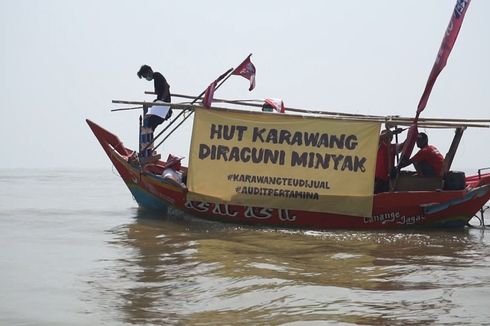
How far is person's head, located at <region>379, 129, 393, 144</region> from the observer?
1155 centimetres

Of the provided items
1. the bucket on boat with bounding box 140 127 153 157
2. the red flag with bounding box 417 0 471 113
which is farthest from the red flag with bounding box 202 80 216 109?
the red flag with bounding box 417 0 471 113

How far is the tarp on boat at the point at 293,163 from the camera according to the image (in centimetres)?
1120

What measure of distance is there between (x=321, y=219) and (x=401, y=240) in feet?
5.37

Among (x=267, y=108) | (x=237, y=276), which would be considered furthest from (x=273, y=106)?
(x=237, y=276)

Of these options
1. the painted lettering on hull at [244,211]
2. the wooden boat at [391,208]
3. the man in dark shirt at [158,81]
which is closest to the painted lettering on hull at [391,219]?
the wooden boat at [391,208]

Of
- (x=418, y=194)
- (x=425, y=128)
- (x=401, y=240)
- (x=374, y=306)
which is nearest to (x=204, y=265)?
(x=374, y=306)

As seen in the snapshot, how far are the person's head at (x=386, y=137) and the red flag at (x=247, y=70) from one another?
271cm

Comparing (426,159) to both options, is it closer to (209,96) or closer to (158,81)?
(209,96)

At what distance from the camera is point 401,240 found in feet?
33.3

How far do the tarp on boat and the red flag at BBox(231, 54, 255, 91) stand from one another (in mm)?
1697

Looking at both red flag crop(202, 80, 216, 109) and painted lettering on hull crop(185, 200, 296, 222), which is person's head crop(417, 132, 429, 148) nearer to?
painted lettering on hull crop(185, 200, 296, 222)

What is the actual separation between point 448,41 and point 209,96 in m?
4.30

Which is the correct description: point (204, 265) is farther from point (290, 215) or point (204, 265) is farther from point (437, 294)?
point (290, 215)

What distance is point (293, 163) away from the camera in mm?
11273
